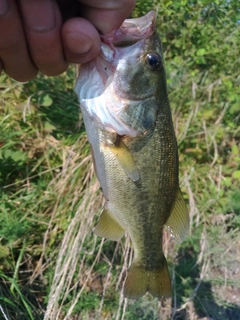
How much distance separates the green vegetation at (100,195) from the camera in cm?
262

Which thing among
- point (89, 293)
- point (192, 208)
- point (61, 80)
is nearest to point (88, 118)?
point (89, 293)

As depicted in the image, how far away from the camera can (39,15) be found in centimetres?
111

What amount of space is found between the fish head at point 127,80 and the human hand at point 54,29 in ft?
0.37

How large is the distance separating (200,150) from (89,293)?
4.82 feet

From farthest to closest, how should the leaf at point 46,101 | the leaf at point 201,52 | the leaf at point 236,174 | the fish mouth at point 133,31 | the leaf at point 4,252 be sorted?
the leaf at point 201,52
the leaf at point 236,174
the leaf at point 46,101
the leaf at point 4,252
the fish mouth at point 133,31

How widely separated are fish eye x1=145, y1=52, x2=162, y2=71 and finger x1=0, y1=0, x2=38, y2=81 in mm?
389

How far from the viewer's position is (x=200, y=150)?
343cm

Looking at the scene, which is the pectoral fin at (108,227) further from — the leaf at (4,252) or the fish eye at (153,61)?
the leaf at (4,252)

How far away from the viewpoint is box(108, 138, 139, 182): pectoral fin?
1.47 metres

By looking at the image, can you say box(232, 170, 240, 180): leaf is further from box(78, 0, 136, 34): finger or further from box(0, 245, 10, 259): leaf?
box(78, 0, 136, 34): finger

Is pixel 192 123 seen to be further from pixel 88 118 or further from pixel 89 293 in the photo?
pixel 88 118

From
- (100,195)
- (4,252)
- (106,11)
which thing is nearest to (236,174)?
(100,195)

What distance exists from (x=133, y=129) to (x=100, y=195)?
141 centimetres

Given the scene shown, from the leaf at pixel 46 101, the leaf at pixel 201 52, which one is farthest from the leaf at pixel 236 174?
the leaf at pixel 46 101
